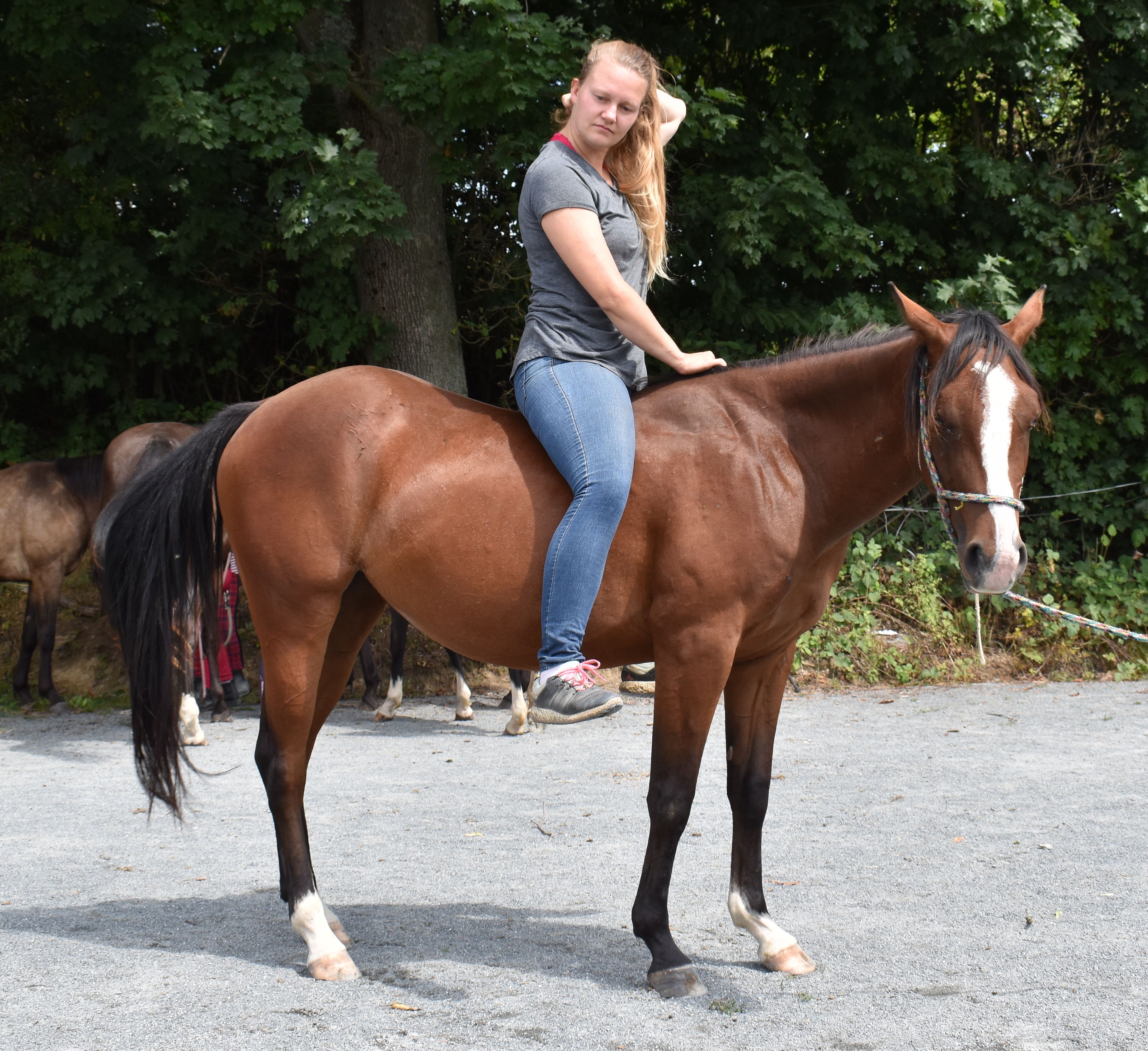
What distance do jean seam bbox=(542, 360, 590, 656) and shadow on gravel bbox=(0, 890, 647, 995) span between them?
41.7 inches

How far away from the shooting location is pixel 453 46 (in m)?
8.38

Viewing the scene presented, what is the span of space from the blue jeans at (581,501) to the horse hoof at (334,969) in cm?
115

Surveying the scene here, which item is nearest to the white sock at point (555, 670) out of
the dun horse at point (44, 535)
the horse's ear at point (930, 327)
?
the horse's ear at point (930, 327)

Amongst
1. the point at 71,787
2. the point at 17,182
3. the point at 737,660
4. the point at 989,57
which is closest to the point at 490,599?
the point at 737,660

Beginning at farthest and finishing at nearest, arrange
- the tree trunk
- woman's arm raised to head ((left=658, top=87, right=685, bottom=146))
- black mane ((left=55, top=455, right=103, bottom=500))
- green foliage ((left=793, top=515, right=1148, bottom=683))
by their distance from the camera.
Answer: green foliage ((left=793, top=515, right=1148, bottom=683))
the tree trunk
black mane ((left=55, top=455, right=103, bottom=500))
woman's arm raised to head ((left=658, top=87, right=685, bottom=146))

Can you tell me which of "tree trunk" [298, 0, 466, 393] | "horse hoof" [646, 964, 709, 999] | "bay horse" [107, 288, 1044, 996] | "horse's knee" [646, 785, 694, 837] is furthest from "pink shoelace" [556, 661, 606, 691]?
"tree trunk" [298, 0, 466, 393]

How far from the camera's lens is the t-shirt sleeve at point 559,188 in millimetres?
3197

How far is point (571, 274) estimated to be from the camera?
3.37 m

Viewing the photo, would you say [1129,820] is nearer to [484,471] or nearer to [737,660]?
[737,660]

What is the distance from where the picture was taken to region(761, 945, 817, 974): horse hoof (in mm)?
3244

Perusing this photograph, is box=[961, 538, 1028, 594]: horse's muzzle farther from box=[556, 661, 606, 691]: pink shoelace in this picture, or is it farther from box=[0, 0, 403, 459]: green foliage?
box=[0, 0, 403, 459]: green foliage

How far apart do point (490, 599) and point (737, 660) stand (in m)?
0.85

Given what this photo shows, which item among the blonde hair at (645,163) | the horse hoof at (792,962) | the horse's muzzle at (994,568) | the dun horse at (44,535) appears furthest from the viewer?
the dun horse at (44,535)

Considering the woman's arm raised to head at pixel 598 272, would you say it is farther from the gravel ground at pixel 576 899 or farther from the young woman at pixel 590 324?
the gravel ground at pixel 576 899
